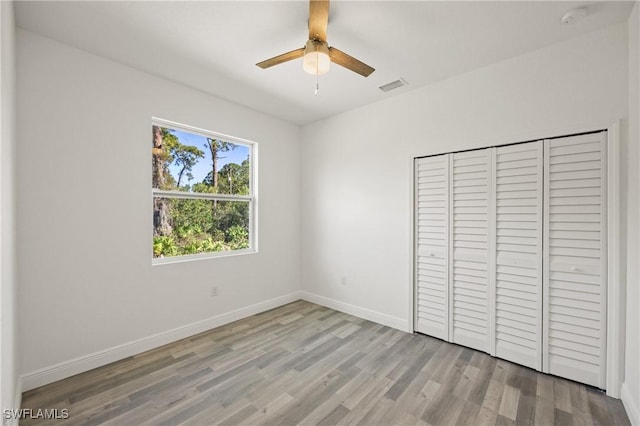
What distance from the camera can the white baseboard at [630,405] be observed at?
1.72 metres

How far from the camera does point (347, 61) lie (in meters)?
2.06

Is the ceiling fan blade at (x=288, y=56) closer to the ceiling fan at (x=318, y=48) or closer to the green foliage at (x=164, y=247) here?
the ceiling fan at (x=318, y=48)

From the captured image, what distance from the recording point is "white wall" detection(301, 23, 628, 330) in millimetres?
2168

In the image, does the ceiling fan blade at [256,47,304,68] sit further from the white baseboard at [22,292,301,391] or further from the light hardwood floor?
the white baseboard at [22,292,301,391]

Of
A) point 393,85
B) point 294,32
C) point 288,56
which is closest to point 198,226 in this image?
point 288,56

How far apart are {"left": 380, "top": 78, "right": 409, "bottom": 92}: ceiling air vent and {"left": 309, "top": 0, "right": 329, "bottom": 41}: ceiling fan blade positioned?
1269mm

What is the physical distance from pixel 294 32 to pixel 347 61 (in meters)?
0.49

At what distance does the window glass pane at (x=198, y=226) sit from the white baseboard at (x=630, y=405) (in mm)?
3612

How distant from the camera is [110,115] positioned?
2512mm

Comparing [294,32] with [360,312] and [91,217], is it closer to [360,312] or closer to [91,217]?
[91,217]

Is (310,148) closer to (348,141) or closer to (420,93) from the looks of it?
(348,141)

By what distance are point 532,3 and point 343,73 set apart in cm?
146

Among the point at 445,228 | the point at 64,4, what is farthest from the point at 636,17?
the point at 64,4

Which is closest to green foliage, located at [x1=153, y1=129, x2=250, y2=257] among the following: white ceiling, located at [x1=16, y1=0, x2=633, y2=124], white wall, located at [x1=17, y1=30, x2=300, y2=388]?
white wall, located at [x1=17, y1=30, x2=300, y2=388]
